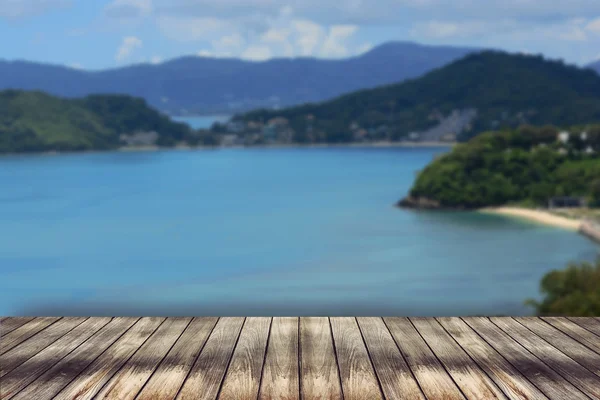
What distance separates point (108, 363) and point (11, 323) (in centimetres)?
67

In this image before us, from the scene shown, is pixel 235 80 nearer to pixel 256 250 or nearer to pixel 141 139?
pixel 141 139

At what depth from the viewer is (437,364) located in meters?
2.30

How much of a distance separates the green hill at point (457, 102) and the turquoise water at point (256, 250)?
32.2m

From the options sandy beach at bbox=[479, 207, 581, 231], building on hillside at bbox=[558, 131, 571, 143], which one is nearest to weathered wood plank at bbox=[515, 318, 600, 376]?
sandy beach at bbox=[479, 207, 581, 231]

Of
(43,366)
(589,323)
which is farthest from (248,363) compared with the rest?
(589,323)

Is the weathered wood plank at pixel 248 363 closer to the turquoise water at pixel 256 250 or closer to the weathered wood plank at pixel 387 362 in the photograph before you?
the weathered wood plank at pixel 387 362

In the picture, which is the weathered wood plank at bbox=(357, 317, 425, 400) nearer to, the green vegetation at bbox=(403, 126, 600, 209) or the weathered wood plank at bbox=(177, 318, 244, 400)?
the weathered wood plank at bbox=(177, 318, 244, 400)

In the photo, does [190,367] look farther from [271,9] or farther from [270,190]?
[271,9]

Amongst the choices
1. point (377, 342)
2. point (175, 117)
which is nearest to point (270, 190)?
point (377, 342)

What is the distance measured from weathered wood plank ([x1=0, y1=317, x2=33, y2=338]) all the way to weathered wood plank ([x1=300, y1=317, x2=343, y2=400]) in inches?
39.4

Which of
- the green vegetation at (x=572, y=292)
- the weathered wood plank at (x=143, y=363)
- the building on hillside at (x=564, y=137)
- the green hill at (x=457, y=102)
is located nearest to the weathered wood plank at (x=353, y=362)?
the weathered wood plank at (x=143, y=363)

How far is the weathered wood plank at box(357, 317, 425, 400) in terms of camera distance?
2.06 meters

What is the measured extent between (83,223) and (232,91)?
116367mm

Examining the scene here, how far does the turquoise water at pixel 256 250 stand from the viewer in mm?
34531
